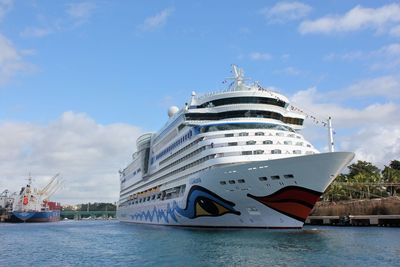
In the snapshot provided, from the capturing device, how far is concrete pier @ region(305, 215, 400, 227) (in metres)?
59.5

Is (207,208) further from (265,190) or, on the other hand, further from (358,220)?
(358,220)

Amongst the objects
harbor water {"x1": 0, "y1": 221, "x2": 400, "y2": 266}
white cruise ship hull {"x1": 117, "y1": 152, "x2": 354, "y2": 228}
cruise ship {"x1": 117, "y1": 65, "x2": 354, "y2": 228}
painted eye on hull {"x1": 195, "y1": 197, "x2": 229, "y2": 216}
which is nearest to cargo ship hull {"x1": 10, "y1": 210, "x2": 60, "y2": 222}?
cruise ship {"x1": 117, "y1": 65, "x2": 354, "y2": 228}

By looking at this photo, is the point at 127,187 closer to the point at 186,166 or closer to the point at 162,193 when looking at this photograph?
the point at 162,193

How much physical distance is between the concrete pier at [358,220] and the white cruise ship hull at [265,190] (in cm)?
2482

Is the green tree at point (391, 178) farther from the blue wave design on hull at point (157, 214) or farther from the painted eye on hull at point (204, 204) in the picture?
the painted eye on hull at point (204, 204)

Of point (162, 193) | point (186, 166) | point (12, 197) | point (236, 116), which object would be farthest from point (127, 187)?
point (12, 197)

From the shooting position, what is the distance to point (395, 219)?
2324 inches

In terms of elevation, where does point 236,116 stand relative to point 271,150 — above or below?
above

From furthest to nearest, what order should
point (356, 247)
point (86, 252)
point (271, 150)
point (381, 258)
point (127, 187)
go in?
1. point (127, 187)
2. point (271, 150)
3. point (86, 252)
4. point (356, 247)
5. point (381, 258)

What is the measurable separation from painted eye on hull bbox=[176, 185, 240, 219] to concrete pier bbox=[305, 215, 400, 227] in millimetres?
28364

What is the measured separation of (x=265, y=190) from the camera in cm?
3978

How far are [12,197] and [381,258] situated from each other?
15363 cm

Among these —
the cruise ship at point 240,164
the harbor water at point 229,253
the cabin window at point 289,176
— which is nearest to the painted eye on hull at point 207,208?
the cruise ship at point 240,164

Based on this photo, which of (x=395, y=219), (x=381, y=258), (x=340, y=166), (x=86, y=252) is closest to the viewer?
(x=381, y=258)
